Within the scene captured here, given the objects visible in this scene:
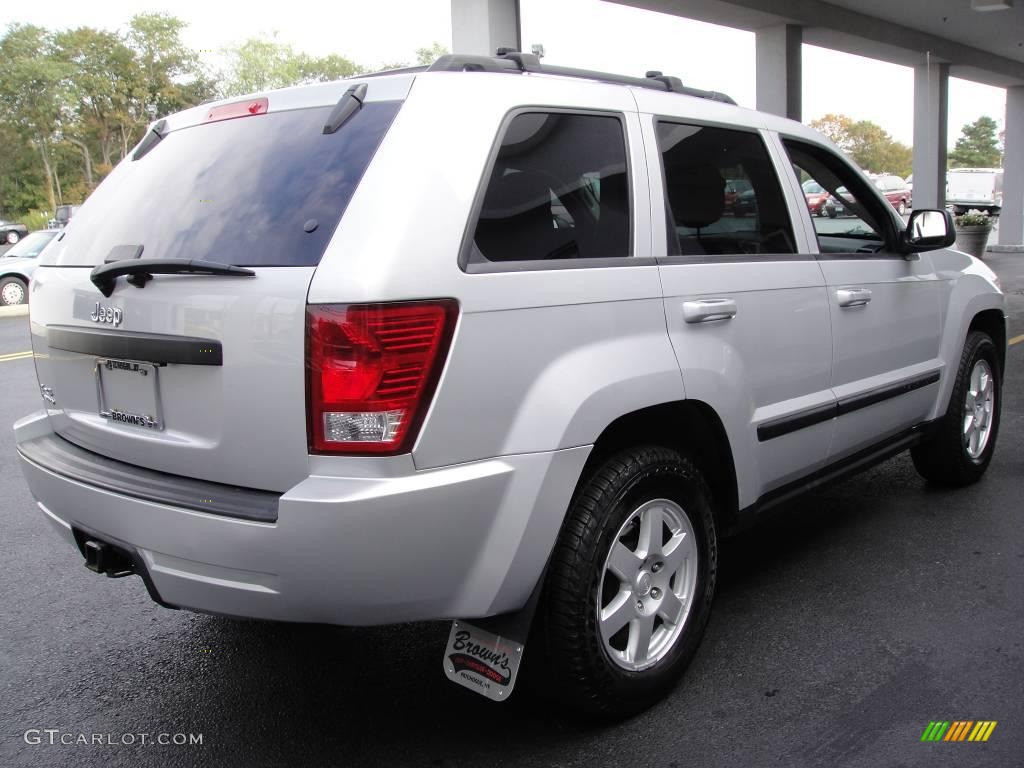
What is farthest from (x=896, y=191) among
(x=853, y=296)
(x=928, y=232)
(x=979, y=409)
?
(x=853, y=296)

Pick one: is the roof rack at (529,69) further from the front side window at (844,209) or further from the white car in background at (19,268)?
the white car in background at (19,268)

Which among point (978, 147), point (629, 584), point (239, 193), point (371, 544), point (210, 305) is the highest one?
point (978, 147)

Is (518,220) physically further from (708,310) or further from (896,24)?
(896,24)

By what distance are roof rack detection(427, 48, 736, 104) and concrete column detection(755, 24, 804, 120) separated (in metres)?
13.4

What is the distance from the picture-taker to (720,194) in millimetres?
3299

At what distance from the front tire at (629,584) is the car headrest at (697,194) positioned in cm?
82

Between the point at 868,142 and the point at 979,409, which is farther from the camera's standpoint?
the point at 868,142

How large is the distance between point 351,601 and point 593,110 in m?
1.59

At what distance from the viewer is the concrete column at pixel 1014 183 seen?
24.9 m

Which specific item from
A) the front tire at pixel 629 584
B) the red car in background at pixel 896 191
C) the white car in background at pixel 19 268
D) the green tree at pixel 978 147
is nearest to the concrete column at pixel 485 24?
the front tire at pixel 629 584

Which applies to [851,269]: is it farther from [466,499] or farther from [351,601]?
[351,601]

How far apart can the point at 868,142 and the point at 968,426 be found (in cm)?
7155

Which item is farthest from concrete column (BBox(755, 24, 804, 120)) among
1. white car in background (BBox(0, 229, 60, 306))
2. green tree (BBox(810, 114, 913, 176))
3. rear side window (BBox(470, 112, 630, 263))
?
green tree (BBox(810, 114, 913, 176))

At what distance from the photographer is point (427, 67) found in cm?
273
